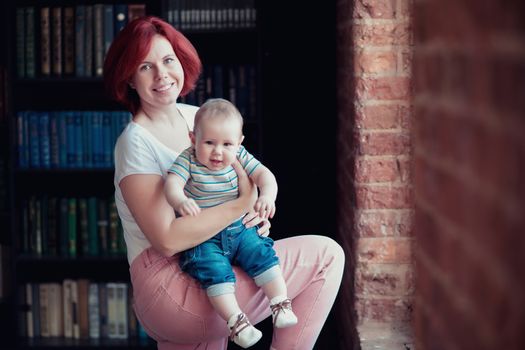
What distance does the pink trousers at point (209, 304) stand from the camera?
2.31 meters

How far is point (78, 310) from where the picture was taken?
3842mm

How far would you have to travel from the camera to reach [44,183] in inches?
158

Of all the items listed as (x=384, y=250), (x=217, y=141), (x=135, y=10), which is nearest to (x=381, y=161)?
(x=384, y=250)

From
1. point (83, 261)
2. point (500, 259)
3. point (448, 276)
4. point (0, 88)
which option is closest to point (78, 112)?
point (0, 88)

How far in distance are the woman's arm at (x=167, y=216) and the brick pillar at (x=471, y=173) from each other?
774 mm

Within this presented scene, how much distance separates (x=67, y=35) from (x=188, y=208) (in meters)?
1.79

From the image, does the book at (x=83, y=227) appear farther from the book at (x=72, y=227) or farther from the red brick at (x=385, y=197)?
the red brick at (x=385, y=197)

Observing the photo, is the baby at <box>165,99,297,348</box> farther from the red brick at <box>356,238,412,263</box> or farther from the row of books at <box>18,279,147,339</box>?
the row of books at <box>18,279,147,339</box>

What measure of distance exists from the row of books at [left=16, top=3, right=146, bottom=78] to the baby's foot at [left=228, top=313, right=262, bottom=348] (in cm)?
182

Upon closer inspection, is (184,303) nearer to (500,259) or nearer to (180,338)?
(180,338)

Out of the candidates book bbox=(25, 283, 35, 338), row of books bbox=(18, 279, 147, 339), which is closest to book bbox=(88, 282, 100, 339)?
row of books bbox=(18, 279, 147, 339)

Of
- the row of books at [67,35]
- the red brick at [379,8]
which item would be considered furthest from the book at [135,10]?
the red brick at [379,8]

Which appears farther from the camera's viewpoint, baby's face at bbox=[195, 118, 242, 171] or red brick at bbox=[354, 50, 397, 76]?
red brick at bbox=[354, 50, 397, 76]

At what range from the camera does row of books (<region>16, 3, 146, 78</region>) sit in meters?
3.67
